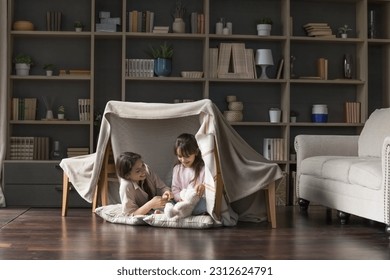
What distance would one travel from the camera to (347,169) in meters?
5.27

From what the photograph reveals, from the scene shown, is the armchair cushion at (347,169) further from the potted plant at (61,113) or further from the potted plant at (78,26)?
the potted plant at (78,26)

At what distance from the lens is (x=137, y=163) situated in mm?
5102

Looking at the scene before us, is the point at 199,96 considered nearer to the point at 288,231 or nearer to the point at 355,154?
the point at 355,154

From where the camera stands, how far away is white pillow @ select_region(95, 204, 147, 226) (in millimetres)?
5062

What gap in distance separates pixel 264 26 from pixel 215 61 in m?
0.63

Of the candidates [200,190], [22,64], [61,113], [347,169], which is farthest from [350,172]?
[22,64]

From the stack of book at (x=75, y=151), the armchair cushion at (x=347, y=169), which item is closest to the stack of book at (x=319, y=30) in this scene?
the armchair cushion at (x=347, y=169)

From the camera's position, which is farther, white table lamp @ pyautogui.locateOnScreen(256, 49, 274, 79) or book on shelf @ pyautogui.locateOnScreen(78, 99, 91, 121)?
white table lamp @ pyautogui.locateOnScreen(256, 49, 274, 79)

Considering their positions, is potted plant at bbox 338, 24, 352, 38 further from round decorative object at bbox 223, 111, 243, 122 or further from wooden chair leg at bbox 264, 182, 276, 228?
wooden chair leg at bbox 264, 182, 276, 228

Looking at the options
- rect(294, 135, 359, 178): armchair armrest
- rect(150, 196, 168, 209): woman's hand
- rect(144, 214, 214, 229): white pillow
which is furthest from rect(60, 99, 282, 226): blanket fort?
rect(294, 135, 359, 178): armchair armrest

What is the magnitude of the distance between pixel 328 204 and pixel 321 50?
105 inches

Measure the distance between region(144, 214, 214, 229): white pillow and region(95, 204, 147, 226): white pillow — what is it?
84mm

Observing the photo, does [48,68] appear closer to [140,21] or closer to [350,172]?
[140,21]
